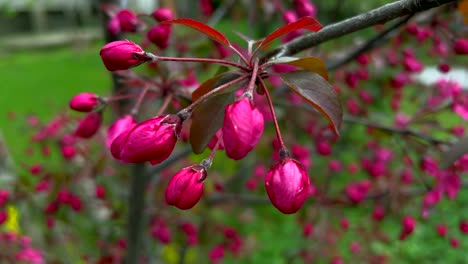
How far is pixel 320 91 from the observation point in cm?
72

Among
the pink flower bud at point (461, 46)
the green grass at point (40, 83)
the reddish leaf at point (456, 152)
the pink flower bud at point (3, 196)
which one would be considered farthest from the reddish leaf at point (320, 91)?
the green grass at point (40, 83)

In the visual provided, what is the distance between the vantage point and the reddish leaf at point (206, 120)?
2.48ft

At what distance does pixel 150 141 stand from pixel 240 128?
12 centimetres

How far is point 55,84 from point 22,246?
5.54 m

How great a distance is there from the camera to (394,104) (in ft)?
10.8

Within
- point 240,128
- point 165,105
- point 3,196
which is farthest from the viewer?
point 3,196

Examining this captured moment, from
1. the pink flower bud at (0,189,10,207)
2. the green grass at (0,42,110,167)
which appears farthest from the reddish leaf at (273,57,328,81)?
the green grass at (0,42,110,167)

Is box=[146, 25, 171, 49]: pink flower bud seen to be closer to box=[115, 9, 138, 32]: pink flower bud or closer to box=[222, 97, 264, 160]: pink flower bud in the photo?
box=[115, 9, 138, 32]: pink flower bud

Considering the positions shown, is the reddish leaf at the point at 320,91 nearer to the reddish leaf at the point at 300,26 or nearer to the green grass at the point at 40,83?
the reddish leaf at the point at 300,26

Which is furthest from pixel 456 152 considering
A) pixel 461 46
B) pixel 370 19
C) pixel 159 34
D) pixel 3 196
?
pixel 3 196

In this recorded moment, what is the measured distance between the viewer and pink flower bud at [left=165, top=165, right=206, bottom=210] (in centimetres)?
70

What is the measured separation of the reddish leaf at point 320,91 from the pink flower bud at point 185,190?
18 cm

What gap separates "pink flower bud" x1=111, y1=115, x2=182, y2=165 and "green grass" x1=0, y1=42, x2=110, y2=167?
3.99 meters

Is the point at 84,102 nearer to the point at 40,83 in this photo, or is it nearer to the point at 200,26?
the point at 200,26
